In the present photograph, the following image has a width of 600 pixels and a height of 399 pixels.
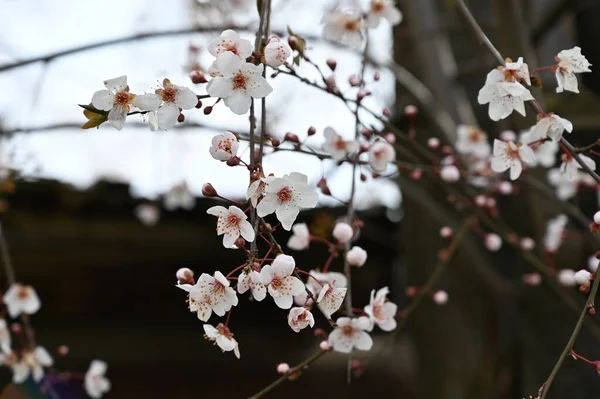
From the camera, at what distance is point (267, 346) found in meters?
3.61

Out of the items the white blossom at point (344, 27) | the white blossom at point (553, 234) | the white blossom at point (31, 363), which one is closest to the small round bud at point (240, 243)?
the white blossom at point (344, 27)

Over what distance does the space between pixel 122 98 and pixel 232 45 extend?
0.52ft

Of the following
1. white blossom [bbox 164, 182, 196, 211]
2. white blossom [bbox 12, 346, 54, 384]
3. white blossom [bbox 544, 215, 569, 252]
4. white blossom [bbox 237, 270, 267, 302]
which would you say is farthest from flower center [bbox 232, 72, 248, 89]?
white blossom [bbox 164, 182, 196, 211]

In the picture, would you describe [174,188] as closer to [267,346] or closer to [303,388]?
[267,346]

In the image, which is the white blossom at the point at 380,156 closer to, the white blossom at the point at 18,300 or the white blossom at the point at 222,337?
the white blossom at the point at 222,337

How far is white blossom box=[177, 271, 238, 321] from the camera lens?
70 centimetres

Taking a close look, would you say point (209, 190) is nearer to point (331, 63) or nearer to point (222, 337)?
point (222, 337)

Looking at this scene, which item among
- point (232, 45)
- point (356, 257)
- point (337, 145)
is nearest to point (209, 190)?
point (232, 45)

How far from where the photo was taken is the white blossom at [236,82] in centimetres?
70

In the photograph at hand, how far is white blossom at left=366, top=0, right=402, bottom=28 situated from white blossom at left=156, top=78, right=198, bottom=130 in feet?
2.17

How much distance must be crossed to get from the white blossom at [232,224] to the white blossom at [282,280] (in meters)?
0.04

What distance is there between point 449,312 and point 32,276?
225 cm

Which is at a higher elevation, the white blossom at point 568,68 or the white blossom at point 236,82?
the white blossom at point 568,68

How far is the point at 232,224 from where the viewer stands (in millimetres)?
697
